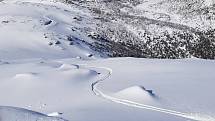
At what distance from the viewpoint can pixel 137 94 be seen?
12336 millimetres

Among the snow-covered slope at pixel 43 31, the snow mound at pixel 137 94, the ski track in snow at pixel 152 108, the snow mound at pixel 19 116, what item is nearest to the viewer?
the snow mound at pixel 19 116

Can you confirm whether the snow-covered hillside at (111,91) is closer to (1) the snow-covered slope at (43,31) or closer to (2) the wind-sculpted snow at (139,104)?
(2) the wind-sculpted snow at (139,104)

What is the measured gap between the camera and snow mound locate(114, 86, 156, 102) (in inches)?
474

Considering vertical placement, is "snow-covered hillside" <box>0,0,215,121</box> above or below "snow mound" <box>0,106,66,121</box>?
below

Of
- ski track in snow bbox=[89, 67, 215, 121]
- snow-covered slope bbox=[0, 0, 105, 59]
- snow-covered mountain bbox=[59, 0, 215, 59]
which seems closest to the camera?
ski track in snow bbox=[89, 67, 215, 121]

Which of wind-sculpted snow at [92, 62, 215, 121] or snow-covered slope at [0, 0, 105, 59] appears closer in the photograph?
wind-sculpted snow at [92, 62, 215, 121]

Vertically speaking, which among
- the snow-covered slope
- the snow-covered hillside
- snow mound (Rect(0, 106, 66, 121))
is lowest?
the snow-covered slope

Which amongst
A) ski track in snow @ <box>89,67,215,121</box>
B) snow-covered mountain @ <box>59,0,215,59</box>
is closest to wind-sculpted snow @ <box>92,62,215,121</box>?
ski track in snow @ <box>89,67,215,121</box>

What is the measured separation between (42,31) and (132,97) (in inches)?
1419

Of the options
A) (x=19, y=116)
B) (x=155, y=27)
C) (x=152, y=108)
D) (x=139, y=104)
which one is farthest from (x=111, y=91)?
(x=155, y=27)

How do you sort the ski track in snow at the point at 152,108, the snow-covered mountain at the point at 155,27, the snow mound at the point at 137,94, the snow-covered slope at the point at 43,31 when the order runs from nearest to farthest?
1. the ski track in snow at the point at 152,108
2. the snow mound at the point at 137,94
3. the snow-covered slope at the point at 43,31
4. the snow-covered mountain at the point at 155,27

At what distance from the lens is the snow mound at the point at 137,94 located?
474 inches

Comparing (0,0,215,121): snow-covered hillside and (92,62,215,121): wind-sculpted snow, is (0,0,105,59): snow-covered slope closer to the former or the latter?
(0,0,215,121): snow-covered hillside

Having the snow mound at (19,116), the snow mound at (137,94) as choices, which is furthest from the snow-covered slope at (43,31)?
the snow mound at (19,116)
